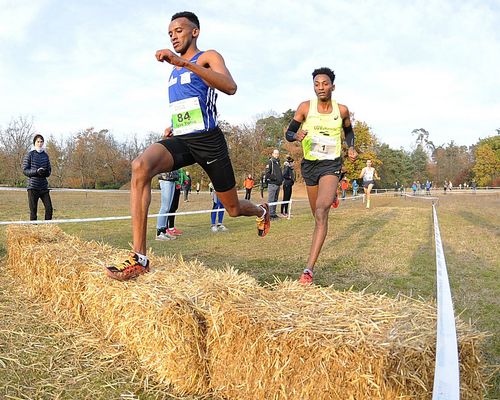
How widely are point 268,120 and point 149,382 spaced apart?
70285 millimetres

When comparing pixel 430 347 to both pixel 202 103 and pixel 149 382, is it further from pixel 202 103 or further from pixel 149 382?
pixel 202 103

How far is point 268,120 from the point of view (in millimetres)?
71250

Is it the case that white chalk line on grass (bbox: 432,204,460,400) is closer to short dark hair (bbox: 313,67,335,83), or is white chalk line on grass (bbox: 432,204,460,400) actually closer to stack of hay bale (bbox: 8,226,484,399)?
stack of hay bale (bbox: 8,226,484,399)

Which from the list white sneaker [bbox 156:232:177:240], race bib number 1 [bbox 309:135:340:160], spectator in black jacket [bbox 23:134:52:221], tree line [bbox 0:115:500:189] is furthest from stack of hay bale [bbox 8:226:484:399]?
tree line [bbox 0:115:500:189]

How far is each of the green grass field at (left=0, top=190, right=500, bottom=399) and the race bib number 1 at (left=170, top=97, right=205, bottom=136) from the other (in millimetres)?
1891

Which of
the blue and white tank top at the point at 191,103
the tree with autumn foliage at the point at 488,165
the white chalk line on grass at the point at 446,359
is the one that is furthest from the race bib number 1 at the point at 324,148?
the tree with autumn foliage at the point at 488,165

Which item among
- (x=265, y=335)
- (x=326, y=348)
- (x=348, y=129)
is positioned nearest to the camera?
(x=326, y=348)

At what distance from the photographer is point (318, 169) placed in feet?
15.1

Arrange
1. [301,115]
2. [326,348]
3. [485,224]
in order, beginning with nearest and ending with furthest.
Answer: [326,348] → [301,115] → [485,224]

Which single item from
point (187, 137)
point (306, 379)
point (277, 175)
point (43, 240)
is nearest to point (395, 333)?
point (306, 379)

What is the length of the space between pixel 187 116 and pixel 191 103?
120 mm

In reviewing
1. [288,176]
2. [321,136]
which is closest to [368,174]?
[288,176]

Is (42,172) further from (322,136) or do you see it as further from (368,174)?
(368,174)

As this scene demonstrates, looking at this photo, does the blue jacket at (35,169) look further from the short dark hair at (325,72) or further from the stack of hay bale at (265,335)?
the short dark hair at (325,72)
